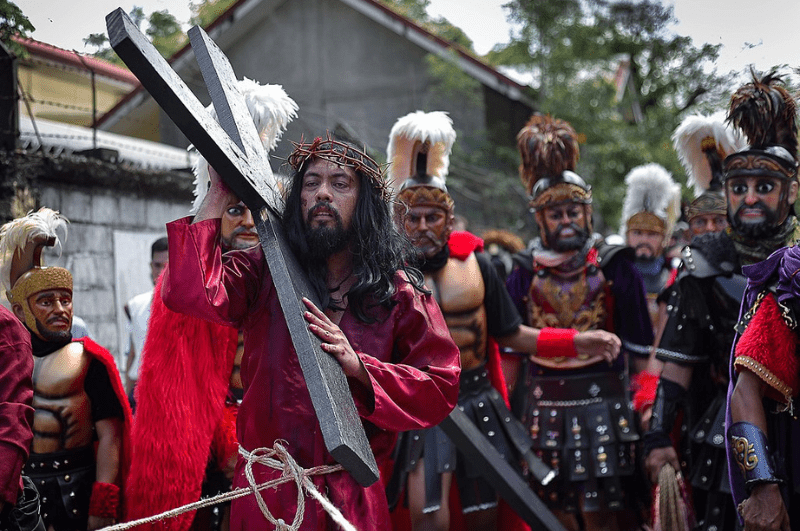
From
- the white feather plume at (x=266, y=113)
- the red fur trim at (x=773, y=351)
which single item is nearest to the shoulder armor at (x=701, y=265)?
the red fur trim at (x=773, y=351)

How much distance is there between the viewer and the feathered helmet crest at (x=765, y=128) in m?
4.07

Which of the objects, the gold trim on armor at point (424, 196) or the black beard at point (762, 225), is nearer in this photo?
the black beard at point (762, 225)

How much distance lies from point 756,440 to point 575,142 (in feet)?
9.45

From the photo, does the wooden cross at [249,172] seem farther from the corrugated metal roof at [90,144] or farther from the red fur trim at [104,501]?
the corrugated metal roof at [90,144]

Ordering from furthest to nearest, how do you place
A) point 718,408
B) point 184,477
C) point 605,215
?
point 605,215 < point 718,408 < point 184,477

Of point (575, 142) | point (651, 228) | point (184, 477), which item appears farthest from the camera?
point (651, 228)

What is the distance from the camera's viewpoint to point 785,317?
10.8 ft

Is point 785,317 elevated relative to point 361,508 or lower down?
elevated

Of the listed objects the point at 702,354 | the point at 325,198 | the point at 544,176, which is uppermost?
the point at 544,176

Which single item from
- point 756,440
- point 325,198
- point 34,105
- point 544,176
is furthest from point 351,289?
point 34,105

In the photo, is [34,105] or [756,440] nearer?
[756,440]

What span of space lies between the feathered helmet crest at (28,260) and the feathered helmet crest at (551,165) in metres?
2.97

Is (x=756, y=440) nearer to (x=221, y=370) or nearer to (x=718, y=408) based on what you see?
(x=718, y=408)

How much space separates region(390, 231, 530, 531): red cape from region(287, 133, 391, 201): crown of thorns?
1992mm
